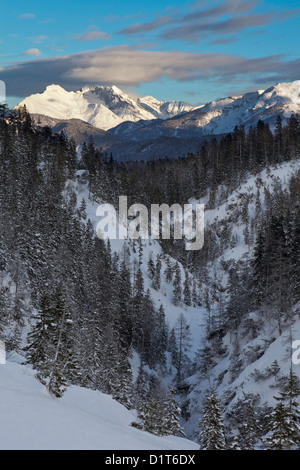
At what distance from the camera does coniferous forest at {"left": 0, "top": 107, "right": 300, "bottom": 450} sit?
32.5 meters

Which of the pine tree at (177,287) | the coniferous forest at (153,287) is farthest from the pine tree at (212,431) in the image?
the pine tree at (177,287)

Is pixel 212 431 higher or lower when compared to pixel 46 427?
lower

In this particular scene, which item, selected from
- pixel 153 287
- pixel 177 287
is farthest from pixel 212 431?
pixel 177 287

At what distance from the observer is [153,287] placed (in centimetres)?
9394

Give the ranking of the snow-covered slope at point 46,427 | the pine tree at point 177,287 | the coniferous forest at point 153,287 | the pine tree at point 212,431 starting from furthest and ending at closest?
the pine tree at point 177,287 < the coniferous forest at point 153,287 < the pine tree at point 212,431 < the snow-covered slope at point 46,427

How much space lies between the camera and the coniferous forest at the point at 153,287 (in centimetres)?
3247

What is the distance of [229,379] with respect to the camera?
53531 mm

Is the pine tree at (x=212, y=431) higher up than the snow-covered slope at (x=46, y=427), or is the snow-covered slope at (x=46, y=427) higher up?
the snow-covered slope at (x=46, y=427)

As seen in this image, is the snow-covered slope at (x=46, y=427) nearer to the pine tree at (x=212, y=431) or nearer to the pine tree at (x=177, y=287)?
the pine tree at (x=212, y=431)

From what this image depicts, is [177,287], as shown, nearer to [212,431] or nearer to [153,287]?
[153,287]

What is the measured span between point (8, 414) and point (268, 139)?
13033cm

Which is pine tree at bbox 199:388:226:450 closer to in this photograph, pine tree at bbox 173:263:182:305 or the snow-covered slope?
the snow-covered slope

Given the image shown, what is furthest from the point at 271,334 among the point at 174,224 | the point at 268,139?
the point at 268,139

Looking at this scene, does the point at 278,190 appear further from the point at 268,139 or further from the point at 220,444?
the point at 220,444
